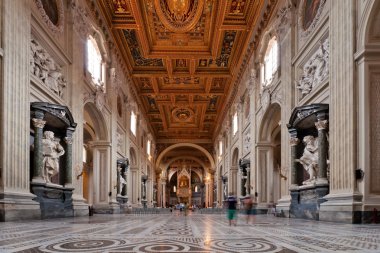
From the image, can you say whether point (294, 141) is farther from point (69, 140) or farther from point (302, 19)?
point (69, 140)

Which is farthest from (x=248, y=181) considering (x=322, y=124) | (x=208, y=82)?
(x=322, y=124)

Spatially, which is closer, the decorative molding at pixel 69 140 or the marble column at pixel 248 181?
the decorative molding at pixel 69 140

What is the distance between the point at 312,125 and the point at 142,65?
51.4ft

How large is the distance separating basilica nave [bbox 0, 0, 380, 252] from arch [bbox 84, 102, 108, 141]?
8cm

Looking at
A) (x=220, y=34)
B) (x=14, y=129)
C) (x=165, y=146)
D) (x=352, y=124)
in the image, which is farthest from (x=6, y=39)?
(x=165, y=146)

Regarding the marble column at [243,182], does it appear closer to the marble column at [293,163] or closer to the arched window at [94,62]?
the marble column at [293,163]

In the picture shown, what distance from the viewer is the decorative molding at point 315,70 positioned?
1153 centimetres

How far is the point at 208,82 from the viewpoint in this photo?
94.1ft

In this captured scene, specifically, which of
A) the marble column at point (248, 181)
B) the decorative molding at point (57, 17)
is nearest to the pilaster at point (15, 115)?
the decorative molding at point (57, 17)

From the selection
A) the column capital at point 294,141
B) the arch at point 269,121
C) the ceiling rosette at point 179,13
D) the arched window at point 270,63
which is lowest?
the column capital at point 294,141

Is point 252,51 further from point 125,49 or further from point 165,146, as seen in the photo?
point 165,146

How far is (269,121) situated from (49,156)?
10.4 meters

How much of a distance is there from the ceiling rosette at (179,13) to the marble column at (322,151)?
9503 millimetres

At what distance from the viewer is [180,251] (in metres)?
4.42
